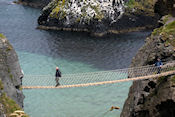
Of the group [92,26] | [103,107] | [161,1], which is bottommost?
[103,107]

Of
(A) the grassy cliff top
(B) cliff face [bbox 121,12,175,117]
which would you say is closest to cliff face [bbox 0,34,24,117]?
(B) cliff face [bbox 121,12,175,117]

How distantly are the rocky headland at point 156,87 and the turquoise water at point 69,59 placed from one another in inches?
193

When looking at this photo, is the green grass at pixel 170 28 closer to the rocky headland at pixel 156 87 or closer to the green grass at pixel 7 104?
the rocky headland at pixel 156 87

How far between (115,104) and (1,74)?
1141 cm

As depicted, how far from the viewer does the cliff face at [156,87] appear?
1390 centimetres

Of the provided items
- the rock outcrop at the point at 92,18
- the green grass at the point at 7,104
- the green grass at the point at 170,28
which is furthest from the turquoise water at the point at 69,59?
the green grass at the point at 170,28

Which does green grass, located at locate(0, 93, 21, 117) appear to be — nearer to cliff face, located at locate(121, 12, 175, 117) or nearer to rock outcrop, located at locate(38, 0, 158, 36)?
cliff face, located at locate(121, 12, 175, 117)

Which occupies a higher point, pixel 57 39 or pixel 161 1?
pixel 161 1

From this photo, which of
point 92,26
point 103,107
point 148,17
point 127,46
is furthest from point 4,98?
point 148,17

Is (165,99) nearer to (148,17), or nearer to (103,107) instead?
(103,107)

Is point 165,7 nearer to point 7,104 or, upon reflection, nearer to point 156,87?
point 156,87

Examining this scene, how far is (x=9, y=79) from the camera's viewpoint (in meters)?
15.1

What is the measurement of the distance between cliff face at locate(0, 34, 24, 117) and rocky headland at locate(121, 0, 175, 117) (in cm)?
765

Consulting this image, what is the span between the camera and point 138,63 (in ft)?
64.0
